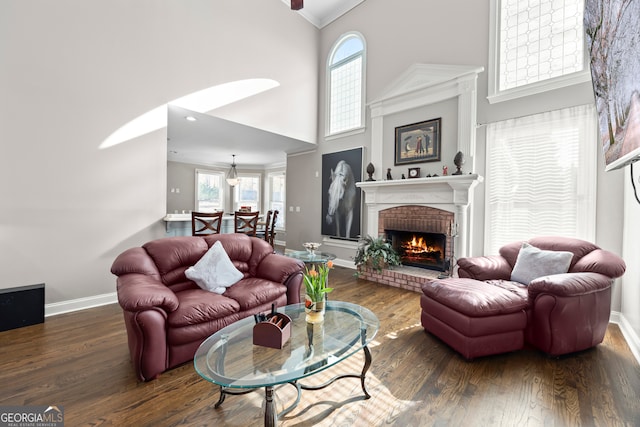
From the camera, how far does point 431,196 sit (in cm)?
411

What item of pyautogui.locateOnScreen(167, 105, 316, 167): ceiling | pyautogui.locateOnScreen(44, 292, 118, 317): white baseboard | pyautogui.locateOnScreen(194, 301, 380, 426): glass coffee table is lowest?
pyautogui.locateOnScreen(44, 292, 118, 317): white baseboard

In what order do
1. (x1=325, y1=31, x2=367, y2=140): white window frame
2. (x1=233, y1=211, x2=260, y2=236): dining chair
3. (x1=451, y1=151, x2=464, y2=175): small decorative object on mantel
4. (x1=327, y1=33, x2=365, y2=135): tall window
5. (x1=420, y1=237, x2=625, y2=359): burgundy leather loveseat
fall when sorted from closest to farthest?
(x1=420, y1=237, x2=625, y2=359): burgundy leather loveseat < (x1=451, y1=151, x2=464, y2=175): small decorative object on mantel < (x1=233, y1=211, x2=260, y2=236): dining chair < (x1=325, y1=31, x2=367, y2=140): white window frame < (x1=327, y1=33, x2=365, y2=135): tall window

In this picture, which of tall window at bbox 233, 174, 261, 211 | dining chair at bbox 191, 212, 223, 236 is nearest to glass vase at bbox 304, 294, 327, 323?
dining chair at bbox 191, 212, 223, 236

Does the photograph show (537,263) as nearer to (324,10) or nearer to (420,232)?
(420,232)

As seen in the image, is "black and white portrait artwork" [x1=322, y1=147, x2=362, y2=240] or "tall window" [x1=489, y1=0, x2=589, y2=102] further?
"black and white portrait artwork" [x1=322, y1=147, x2=362, y2=240]

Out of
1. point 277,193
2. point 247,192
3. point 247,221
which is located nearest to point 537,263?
point 247,221

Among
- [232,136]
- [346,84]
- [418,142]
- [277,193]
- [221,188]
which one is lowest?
[277,193]

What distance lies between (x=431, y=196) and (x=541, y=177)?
131 cm

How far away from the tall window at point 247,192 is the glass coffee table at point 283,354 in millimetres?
7825

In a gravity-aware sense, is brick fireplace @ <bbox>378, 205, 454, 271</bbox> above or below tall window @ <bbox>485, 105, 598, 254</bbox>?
below

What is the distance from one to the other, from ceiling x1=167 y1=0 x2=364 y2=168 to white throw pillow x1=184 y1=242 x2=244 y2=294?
2.38 meters

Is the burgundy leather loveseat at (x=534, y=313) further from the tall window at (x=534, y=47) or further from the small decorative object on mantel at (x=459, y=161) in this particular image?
the tall window at (x=534, y=47)

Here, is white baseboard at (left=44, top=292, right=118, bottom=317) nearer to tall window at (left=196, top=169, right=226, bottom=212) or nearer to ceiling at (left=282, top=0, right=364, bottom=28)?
tall window at (left=196, top=169, right=226, bottom=212)

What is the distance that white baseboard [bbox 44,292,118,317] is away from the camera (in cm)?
288
